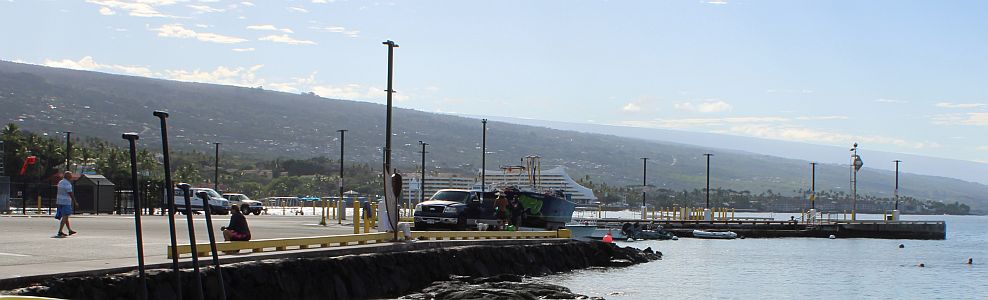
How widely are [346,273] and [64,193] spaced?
7.53 meters

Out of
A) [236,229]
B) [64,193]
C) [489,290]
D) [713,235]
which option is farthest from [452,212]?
[713,235]

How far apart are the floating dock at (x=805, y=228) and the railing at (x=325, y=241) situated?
4517 cm

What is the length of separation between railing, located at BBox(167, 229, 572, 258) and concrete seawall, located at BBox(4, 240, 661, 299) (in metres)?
0.73

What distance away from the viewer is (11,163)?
79125 mm

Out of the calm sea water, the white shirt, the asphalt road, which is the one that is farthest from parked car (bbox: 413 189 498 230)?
the white shirt

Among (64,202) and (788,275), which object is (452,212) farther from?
(64,202)

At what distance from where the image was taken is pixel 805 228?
299ft

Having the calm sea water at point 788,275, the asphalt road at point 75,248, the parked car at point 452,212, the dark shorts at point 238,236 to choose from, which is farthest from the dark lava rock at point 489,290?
the parked car at point 452,212

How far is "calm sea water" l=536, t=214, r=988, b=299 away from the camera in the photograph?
37875 mm

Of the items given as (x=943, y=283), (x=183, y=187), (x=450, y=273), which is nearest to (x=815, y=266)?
(x=943, y=283)

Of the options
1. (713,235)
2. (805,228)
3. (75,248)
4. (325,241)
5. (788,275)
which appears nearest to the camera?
(75,248)

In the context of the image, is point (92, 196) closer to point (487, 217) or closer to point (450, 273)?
point (487, 217)

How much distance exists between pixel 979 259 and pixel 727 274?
26.6 m

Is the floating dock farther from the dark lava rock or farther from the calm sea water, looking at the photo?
the dark lava rock
